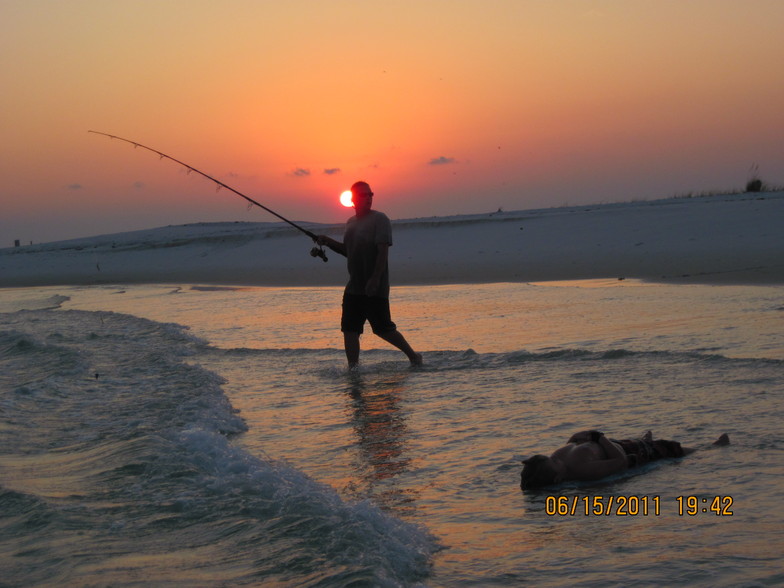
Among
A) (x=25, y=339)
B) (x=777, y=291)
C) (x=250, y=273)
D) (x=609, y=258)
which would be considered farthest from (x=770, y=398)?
(x=250, y=273)

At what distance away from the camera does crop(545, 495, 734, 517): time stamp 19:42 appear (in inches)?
137

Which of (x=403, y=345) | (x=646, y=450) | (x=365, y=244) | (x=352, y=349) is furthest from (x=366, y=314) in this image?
(x=646, y=450)

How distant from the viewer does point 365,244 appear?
7758 millimetres

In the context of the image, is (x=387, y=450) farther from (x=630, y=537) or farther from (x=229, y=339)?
(x=229, y=339)

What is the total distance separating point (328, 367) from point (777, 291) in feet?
20.0

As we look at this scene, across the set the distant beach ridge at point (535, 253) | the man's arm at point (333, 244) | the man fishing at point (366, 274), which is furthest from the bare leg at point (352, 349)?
the distant beach ridge at point (535, 253)

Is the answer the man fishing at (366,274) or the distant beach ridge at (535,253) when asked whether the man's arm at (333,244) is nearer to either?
the man fishing at (366,274)

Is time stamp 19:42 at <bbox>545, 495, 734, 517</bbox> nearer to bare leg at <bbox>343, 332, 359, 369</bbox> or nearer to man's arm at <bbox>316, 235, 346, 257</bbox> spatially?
bare leg at <bbox>343, 332, 359, 369</bbox>

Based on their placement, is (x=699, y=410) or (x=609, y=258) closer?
(x=699, y=410)

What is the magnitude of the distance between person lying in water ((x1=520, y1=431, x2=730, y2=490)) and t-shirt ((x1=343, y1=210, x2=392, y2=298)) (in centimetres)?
389

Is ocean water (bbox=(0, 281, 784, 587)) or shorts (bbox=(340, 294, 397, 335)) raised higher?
shorts (bbox=(340, 294, 397, 335))

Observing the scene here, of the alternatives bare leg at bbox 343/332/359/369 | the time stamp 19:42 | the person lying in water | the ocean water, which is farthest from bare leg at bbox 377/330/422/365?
the time stamp 19:42

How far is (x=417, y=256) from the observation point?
77.2ft

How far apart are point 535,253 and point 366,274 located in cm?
1352
